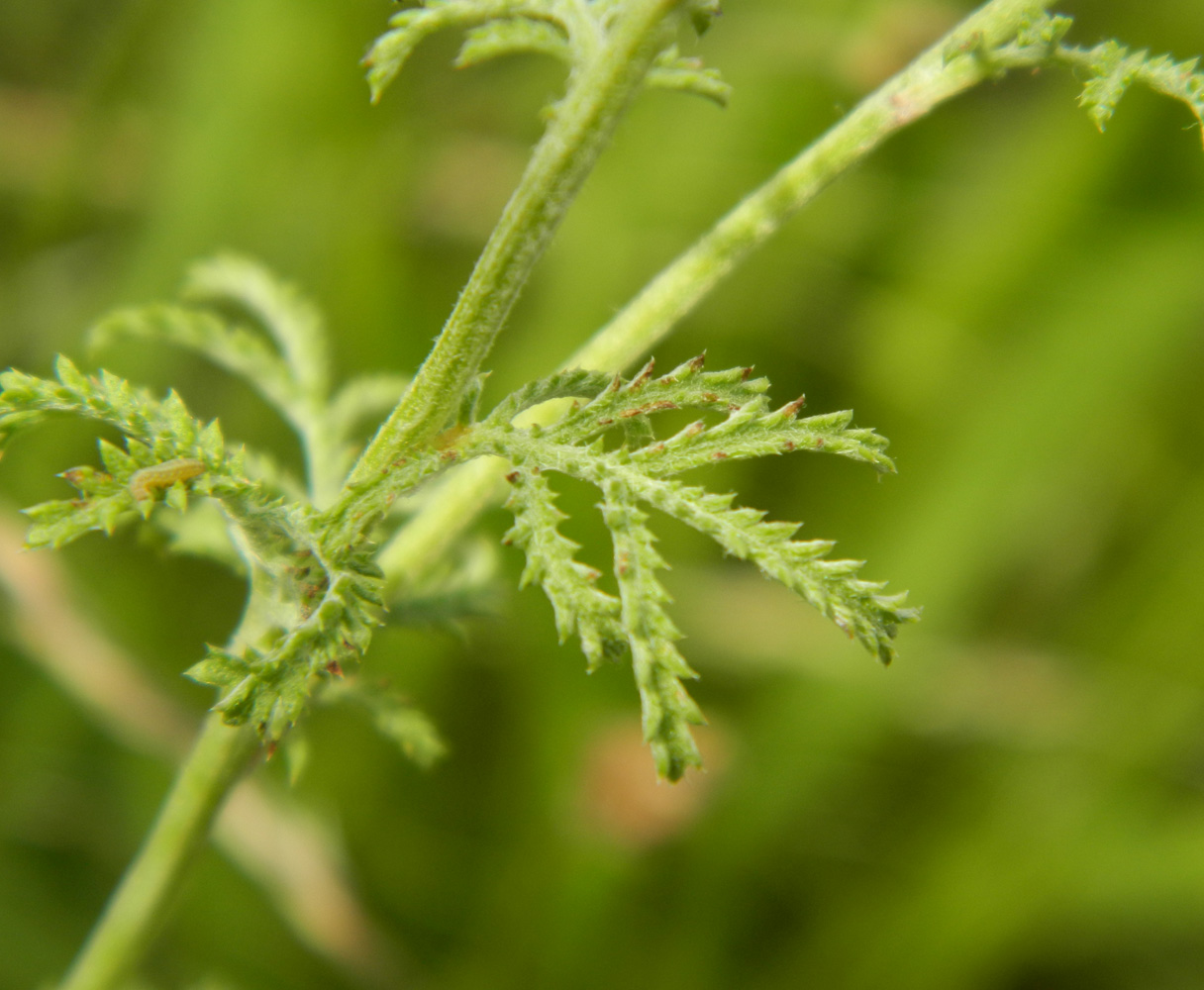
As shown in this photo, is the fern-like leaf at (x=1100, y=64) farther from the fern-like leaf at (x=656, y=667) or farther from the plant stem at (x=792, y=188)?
the fern-like leaf at (x=656, y=667)

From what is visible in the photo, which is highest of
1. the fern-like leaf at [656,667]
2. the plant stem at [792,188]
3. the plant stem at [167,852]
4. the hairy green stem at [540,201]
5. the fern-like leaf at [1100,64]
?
the fern-like leaf at [1100,64]

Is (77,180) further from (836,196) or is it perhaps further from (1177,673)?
(1177,673)

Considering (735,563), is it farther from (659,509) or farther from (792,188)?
(659,509)

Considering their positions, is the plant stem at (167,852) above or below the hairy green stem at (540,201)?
below

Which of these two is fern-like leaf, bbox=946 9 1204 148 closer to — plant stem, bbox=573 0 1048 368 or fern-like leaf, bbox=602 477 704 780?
plant stem, bbox=573 0 1048 368

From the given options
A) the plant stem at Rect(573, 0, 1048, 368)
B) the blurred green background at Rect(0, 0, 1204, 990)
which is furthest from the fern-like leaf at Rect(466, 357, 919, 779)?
the blurred green background at Rect(0, 0, 1204, 990)

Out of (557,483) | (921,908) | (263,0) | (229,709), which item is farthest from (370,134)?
(229,709)

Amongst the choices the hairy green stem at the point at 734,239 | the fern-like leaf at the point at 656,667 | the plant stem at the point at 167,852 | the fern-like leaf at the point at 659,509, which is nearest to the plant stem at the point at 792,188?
the hairy green stem at the point at 734,239
